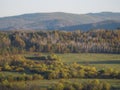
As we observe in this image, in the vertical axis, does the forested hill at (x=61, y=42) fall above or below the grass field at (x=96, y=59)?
below

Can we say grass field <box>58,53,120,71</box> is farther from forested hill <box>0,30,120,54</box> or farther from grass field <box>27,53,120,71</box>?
forested hill <box>0,30,120,54</box>

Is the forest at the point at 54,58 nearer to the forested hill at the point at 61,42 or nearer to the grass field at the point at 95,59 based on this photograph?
the forested hill at the point at 61,42

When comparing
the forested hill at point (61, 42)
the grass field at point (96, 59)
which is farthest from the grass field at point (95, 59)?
the forested hill at point (61, 42)

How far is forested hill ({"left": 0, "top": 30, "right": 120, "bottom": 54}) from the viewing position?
129000 millimetres

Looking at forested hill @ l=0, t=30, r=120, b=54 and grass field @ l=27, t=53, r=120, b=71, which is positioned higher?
grass field @ l=27, t=53, r=120, b=71

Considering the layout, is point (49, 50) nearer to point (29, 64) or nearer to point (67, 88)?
point (29, 64)

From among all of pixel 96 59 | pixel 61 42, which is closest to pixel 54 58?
pixel 96 59

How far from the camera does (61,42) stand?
138m

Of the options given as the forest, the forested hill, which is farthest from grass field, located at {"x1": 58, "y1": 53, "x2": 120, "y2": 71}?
the forested hill

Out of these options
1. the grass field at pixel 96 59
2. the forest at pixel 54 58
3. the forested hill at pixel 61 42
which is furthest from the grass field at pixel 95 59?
the forested hill at pixel 61 42

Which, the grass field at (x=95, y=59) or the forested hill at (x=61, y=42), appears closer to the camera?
the grass field at (x=95, y=59)

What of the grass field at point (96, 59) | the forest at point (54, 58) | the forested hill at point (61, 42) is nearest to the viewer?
the forest at point (54, 58)

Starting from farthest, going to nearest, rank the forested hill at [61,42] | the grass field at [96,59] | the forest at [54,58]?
1. the forested hill at [61,42]
2. the grass field at [96,59]
3. the forest at [54,58]

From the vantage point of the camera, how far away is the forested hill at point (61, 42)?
129 meters
